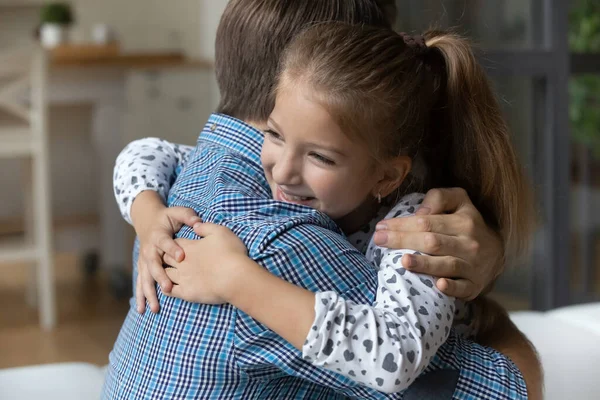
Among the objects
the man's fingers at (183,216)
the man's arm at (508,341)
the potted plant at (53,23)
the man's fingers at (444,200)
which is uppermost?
the man's fingers at (183,216)

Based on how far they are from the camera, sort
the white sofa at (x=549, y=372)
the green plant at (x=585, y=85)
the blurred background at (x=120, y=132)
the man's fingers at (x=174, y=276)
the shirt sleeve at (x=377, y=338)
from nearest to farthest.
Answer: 1. the shirt sleeve at (x=377, y=338)
2. the man's fingers at (x=174, y=276)
3. the white sofa at (x=549, y=372)
4. the blurred background at (x=120, y=132)
5. the green plant at (x=585, y=85)

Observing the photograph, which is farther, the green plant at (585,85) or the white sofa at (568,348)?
the green plant at (585,85)

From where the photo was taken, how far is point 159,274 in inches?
36.2

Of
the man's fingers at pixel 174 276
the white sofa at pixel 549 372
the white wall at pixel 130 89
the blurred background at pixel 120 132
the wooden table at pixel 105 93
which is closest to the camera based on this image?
the man's fingers at pixel 174 276

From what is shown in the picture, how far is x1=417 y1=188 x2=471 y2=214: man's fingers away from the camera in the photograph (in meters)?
0.99

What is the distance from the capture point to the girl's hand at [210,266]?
2.70ft

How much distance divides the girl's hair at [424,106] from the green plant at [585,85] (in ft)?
6.60

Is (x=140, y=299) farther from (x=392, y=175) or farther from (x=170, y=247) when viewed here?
(x=392, y=175)

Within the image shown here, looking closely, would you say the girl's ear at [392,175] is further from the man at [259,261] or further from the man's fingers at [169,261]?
the man's fingers at [169,261]

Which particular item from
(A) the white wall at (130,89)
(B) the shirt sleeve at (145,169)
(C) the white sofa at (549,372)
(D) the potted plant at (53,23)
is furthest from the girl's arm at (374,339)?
(D) the potted plant at (53,23)

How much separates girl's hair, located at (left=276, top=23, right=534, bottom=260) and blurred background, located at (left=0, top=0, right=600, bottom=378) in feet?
2.75

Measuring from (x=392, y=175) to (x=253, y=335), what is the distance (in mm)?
277

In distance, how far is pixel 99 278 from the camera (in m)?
4.10

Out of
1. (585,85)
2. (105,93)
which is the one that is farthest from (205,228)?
(105,93)
